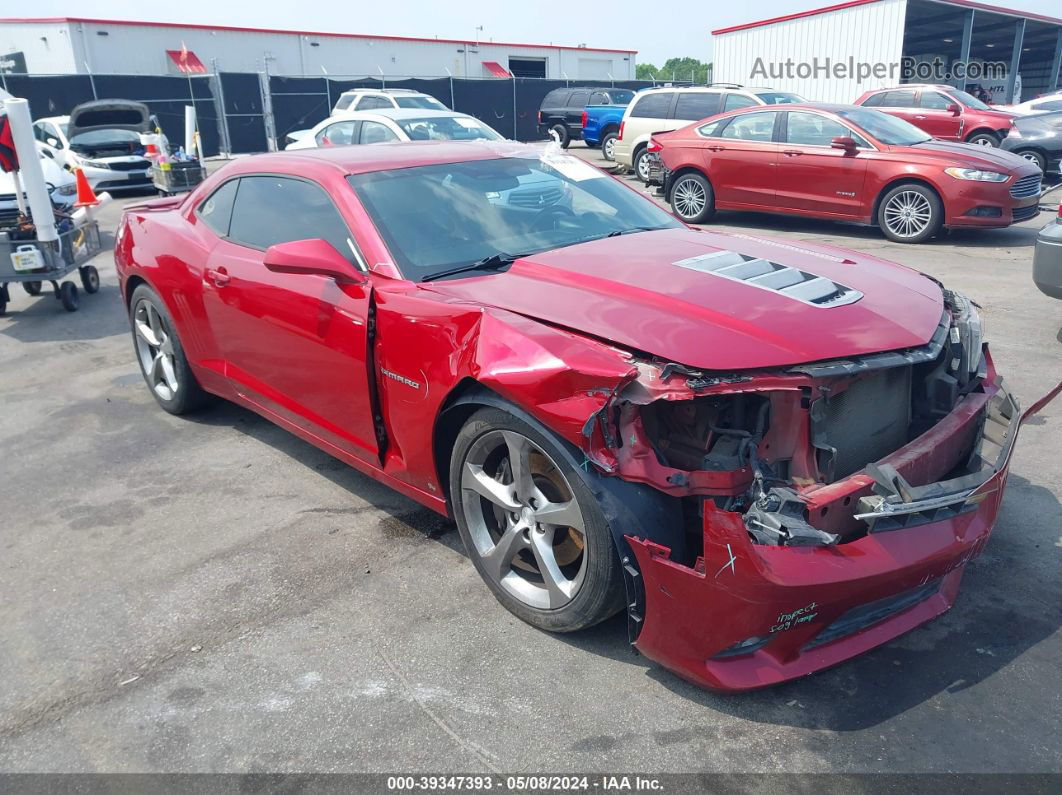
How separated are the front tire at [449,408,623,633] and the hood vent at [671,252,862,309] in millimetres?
995

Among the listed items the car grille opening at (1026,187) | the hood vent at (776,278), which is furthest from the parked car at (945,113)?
the hood vent at (776,278)

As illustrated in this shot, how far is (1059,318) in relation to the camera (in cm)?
672

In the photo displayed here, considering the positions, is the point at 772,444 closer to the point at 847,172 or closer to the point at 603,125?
the point at 847,172

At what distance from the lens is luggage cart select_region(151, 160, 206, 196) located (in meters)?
15.4

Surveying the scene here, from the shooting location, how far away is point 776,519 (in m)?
2.42

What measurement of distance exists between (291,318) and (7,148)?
199 inches

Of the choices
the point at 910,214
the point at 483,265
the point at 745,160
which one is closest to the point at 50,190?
the point at 483,265

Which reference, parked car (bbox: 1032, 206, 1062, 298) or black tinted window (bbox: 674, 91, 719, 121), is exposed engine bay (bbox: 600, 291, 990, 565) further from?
black tinted window (bbox: 674, 91, 719, 121)

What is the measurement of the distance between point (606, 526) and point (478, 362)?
0.71 metres

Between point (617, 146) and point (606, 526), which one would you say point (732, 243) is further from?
point (617, 146)

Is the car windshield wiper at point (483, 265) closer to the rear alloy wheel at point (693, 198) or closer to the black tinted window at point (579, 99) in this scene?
the rear alloy wheel at point (693, 198)

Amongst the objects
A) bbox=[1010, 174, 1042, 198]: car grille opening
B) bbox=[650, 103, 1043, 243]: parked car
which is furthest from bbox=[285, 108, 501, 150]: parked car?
bbox=[1010, 174, 1042, 198]: car grille opening

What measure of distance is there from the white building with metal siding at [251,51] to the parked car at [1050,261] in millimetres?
27075

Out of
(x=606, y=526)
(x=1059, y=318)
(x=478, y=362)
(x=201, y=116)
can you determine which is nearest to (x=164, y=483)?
(x=478, y=362)
